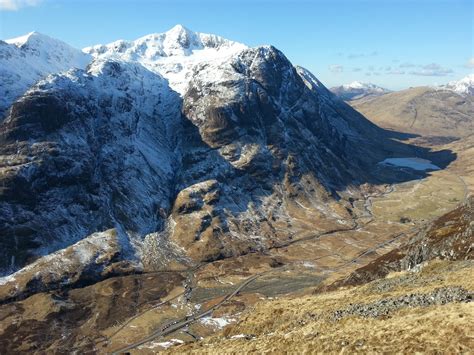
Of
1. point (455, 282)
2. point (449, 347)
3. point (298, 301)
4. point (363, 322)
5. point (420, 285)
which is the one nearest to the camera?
point (449, 347)

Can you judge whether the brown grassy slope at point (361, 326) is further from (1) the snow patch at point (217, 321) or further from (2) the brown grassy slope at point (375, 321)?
(1) the snow patch at point (217, 321)

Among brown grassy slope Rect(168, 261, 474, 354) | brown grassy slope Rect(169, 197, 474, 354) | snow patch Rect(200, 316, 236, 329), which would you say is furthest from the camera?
snow patch Rect(200, 316, 236, 329)

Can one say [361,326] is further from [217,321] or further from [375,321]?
[217,321]

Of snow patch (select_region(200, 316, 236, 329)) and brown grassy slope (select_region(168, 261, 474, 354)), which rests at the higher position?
brown grassy slope (select_region(168, 261, 474, 354))

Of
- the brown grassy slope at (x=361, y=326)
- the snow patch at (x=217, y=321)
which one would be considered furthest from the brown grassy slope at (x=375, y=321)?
the snow patch at (x=217, y=321)

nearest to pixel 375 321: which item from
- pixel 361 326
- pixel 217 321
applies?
pixel 361 326

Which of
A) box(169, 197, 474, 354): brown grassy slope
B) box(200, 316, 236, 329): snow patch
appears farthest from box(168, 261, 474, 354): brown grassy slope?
box(200, 316, 236, 329): snow patch

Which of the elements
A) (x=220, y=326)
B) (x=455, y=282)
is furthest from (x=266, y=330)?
(x=220, y=326)

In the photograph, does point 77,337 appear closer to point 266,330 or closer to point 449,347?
point 266,330

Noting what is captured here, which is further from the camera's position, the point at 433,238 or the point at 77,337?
the point at 77,337

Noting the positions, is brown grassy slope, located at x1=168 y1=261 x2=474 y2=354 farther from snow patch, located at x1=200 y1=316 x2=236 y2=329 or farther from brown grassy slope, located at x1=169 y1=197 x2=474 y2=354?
snow patch, located at x1=200 y1=316 x2=236 y2=329

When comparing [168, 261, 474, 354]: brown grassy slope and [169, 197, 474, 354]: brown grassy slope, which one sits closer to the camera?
[168, 261, 474, 354]: brown grassy slope
